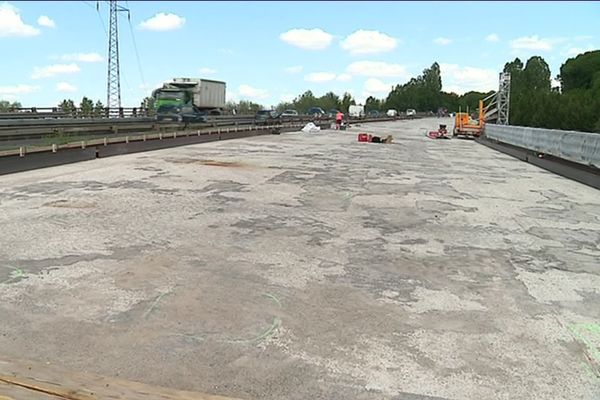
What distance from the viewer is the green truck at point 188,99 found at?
138 ft

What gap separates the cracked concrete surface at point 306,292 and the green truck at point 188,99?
31.6 metres

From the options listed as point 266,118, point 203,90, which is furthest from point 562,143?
point 266,118

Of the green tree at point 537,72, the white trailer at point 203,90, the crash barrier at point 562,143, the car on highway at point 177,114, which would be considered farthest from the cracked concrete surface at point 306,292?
the green tree at point 537,72

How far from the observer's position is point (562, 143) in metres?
18.2

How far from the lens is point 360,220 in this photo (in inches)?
352

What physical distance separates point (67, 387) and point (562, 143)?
18.2 meters

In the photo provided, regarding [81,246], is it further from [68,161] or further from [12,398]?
[68,161]

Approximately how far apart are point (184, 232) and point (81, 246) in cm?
142

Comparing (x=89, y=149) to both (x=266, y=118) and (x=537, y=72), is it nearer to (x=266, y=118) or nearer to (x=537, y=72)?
(x=266, y=118)

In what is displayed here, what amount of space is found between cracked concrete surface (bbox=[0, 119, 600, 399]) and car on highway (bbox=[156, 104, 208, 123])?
30180mm

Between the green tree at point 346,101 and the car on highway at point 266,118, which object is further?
the green tree at point 346,101

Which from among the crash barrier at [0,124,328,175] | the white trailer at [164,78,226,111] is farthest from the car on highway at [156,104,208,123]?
the crash barrier at [0,124,328,175]

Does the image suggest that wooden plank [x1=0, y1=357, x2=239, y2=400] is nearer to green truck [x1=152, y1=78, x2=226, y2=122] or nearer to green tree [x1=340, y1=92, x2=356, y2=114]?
green truck [x1=152, y1=78, x2=226, y2=122]

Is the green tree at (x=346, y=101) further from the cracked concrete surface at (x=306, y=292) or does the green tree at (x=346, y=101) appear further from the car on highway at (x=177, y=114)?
the cracked concrete surface at (x=306, y=292)
